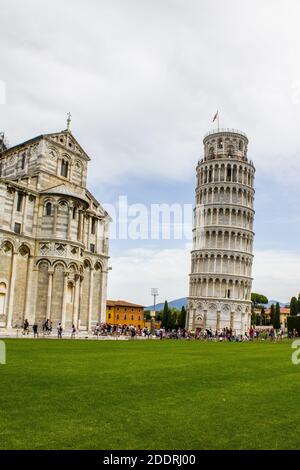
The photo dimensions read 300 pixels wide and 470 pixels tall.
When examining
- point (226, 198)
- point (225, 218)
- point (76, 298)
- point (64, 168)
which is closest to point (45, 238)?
point (76, 298)

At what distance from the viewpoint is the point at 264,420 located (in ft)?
29.3

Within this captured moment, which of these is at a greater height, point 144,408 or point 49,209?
point 49,209

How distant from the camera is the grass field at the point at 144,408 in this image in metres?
7.43

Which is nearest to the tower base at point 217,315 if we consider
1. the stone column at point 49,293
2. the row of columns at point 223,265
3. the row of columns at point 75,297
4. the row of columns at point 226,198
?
the row of columns at point 223,265

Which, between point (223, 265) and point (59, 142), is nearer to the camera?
point (59, 142)

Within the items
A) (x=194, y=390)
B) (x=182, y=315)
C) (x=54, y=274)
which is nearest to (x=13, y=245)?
(x=54, y=274)

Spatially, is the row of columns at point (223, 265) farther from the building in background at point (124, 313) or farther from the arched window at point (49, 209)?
the arched window at point (49, 209)

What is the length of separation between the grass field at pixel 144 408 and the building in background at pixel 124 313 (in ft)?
294

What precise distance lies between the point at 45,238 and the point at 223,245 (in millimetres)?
46904

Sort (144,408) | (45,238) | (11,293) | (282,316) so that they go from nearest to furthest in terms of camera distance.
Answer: (144,408) < (11,293) < (45,238) < (282,316)

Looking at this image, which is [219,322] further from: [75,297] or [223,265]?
[75,297]

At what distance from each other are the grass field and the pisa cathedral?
28017 millimetres

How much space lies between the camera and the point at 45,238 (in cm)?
4469

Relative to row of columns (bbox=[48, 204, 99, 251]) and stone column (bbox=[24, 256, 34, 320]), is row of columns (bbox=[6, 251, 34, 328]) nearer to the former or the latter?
stone column (bbox=[24, 256, 34, 320])
